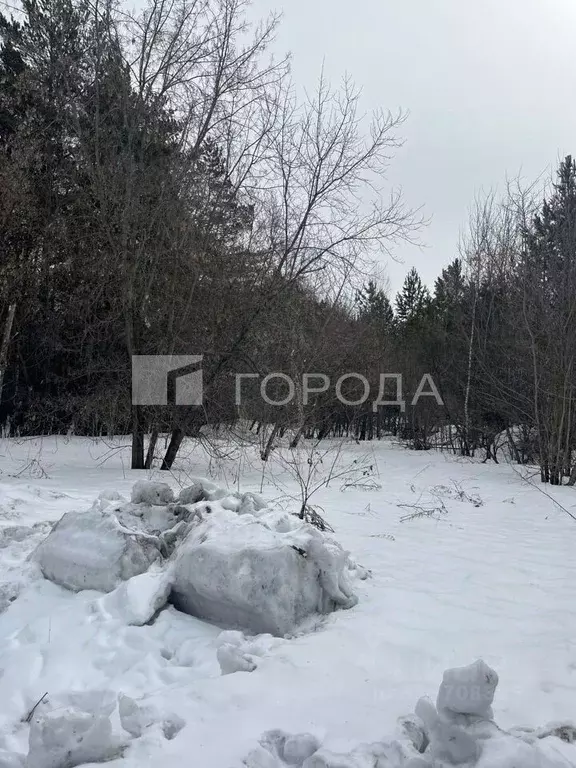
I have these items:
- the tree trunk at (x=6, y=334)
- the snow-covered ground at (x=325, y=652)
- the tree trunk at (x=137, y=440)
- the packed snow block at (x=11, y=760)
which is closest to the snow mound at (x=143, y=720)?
the snow-covered ground at (x=325, y=652)

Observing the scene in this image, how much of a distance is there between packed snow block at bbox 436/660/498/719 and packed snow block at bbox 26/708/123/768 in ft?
3.81

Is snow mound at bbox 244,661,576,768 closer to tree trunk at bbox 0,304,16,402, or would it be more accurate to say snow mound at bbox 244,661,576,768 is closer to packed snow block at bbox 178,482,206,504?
packed snow block at bbox 178,482,206,504

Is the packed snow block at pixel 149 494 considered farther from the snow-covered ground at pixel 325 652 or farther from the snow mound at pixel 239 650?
the snow mound at pixel 239 650

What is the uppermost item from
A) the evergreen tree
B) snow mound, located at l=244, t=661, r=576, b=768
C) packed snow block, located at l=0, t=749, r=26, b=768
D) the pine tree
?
the evergreen tree

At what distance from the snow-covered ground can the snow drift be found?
0.11m

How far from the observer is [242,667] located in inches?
96.0

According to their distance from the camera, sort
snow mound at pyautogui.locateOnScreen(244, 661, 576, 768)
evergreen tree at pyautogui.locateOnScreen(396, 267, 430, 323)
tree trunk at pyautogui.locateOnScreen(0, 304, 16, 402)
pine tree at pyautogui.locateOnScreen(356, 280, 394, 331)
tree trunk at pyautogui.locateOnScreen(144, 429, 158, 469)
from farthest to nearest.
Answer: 1. evergreen tree at pyautogui.locateOnScreen(396, 267, 430, 323)
2. pine tree at pyautogui.locateOnScreen(356, 280, 394, 331)
3. tree trunk at pyautogui.locateOnScreen(0, 304, 16, 402)
4. tree trunk at pyautogui.locateOnScreen(144, 429, 158, 469)
5. snow mound at pyautogui.locateOnScreen(244, 661, 576, 768)

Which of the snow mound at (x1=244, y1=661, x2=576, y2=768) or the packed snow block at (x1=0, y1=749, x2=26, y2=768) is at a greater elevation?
the snow mound at (x1=244, y1=661, x2=576, y2=768)

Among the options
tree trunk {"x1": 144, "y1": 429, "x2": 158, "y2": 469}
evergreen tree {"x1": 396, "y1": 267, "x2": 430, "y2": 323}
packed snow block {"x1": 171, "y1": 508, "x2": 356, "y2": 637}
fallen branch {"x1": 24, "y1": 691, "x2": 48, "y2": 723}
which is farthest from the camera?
evergreen tree {"x1": 396, "y1": 267, "x2": 430, "y2": 323}

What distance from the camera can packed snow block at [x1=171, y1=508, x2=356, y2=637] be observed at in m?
2.98

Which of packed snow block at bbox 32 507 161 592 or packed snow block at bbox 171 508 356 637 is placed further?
packed snow block at bbox 32 507 161 592

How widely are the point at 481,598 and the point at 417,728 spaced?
1.77 metres

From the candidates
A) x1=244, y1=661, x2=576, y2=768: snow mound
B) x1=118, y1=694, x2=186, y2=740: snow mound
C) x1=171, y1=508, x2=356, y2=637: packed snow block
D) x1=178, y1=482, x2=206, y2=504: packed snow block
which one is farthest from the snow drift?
x1=244, y1=661, x2=576, y2=768: snow mound

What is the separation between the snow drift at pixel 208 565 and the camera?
302cm
